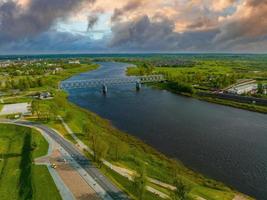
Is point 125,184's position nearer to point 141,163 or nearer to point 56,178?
point 141,163

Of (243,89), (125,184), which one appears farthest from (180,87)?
(125,184)

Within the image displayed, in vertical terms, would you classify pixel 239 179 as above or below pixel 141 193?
below

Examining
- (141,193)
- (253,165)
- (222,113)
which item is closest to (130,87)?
(222,113)

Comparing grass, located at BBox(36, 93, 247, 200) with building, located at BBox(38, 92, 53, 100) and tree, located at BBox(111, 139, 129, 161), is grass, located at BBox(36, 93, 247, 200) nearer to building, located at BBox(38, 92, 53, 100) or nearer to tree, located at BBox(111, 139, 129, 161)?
tree, located at BBox(111, 139, 129, 161)

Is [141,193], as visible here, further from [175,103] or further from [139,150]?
[175,103]

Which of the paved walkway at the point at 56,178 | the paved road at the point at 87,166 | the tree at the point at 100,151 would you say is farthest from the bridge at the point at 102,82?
the tree at the point at 100,151

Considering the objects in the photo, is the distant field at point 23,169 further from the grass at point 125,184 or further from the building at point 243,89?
the building at point 243,89
